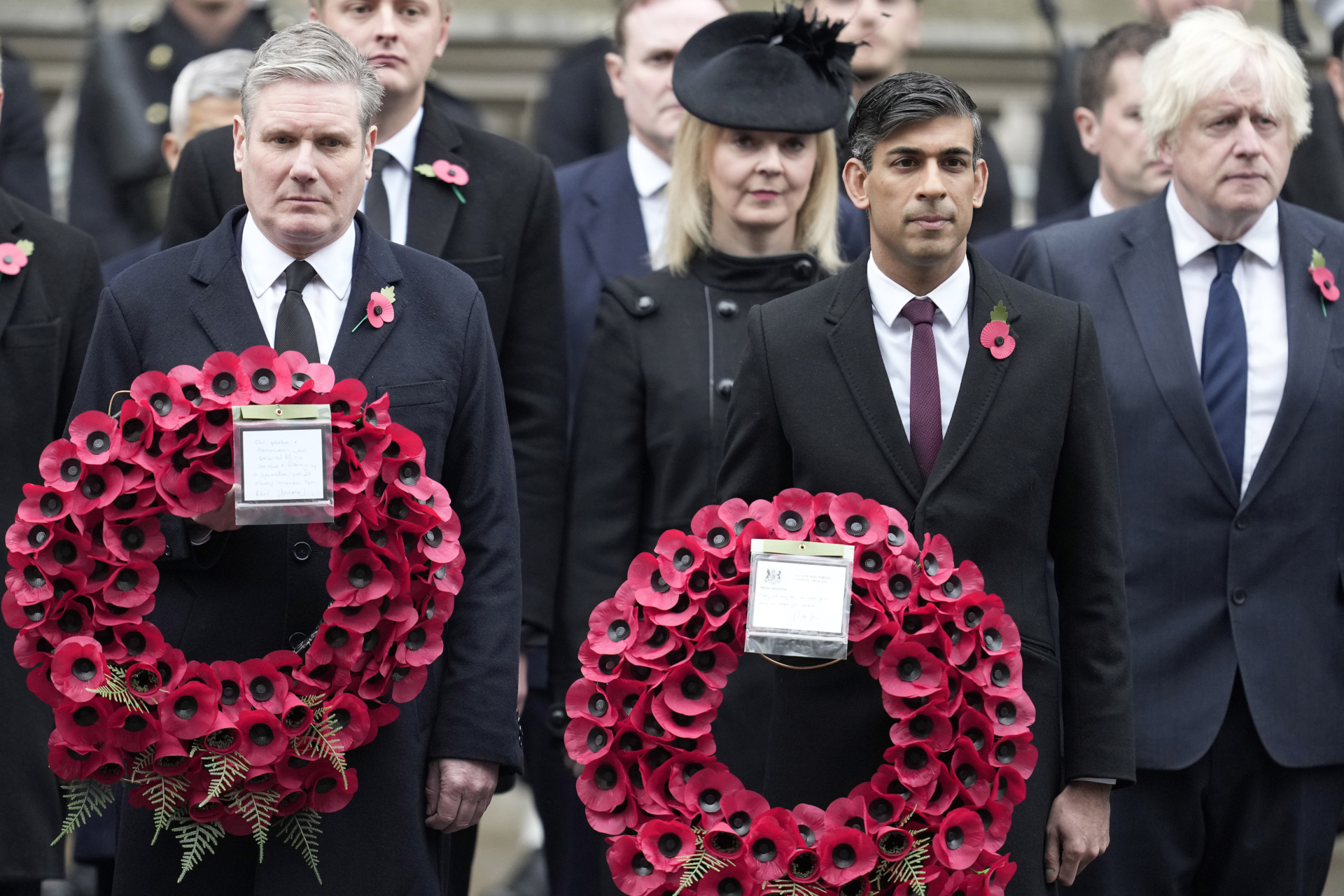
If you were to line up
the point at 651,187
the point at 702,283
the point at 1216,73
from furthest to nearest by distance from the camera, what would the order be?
the point at 651,187
the point at 702,283
the point at 1216,73

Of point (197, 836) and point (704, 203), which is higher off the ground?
point (704, 203)

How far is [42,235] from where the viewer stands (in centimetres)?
541

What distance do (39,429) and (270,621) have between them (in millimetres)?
1357

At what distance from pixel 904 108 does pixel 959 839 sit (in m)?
1.50

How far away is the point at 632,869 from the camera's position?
4020 millimetres

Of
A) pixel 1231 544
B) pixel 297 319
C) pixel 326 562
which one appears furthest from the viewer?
pixel 1231 544

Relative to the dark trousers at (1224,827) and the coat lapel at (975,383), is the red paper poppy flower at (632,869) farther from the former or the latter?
the dark trousers at (1224,827)

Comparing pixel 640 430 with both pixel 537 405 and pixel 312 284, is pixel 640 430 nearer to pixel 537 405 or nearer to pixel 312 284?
pixel 537 405

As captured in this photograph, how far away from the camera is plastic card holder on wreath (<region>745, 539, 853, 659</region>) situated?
155 inches

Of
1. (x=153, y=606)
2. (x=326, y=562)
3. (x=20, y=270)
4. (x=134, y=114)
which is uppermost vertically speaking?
(x=134, y=114)

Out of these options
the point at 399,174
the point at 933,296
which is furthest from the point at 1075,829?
the point at 399,174

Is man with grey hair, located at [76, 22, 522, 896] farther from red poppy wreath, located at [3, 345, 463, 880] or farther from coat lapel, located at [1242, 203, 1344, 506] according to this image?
coat lapel, located at [1242, 203, 1344, 506]

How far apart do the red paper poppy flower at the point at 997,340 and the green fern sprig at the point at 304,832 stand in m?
1.65

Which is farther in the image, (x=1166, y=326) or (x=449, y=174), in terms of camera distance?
(x=449, y=174)
